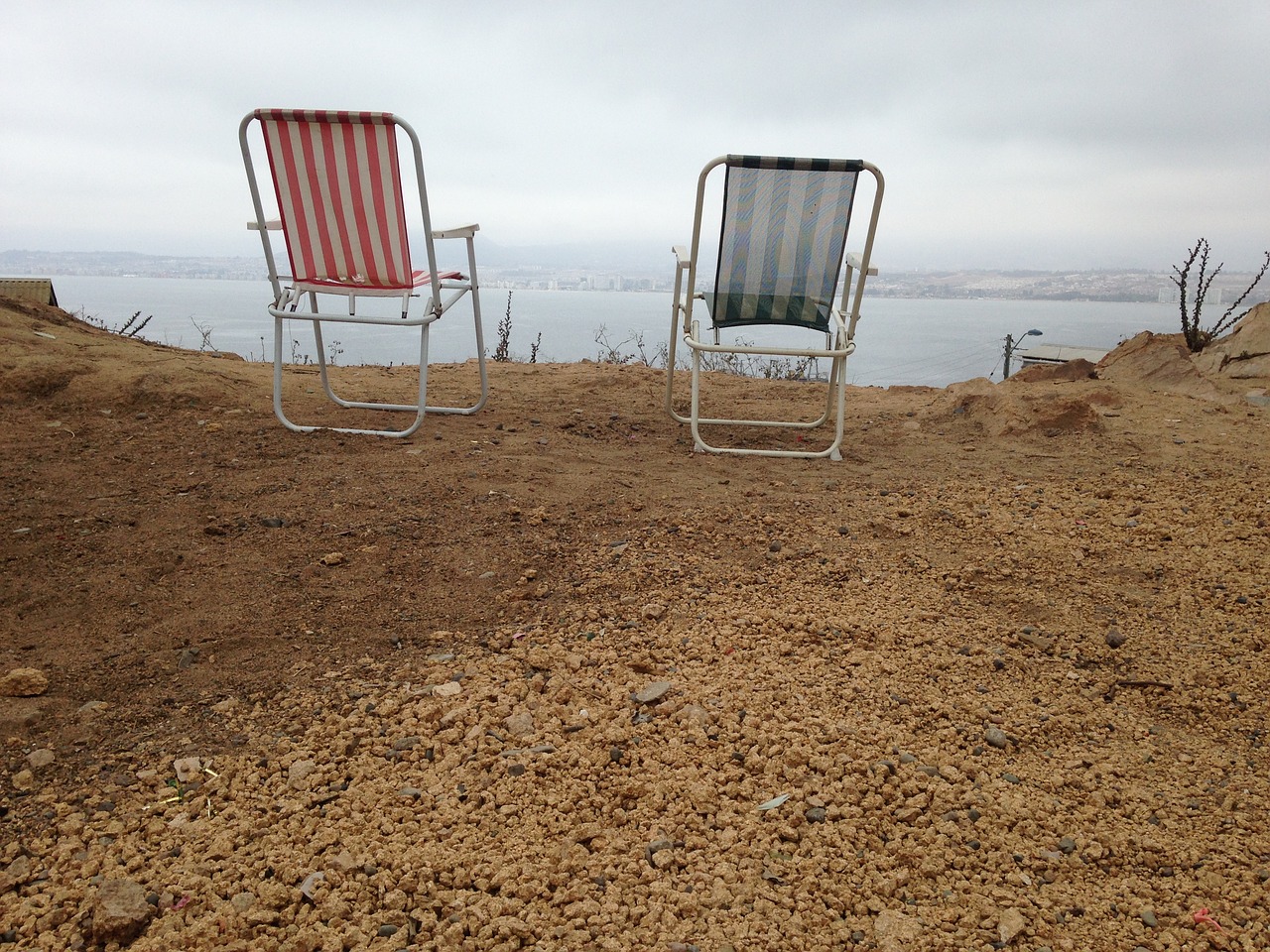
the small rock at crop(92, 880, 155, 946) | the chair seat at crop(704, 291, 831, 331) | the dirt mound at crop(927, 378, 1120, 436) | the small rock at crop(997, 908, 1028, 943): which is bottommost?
the small rock at crop(997, 908, 1028, 943)

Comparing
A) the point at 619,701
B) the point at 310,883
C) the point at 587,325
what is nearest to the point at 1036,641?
the point at 619,701

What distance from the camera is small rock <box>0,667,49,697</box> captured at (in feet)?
5.34

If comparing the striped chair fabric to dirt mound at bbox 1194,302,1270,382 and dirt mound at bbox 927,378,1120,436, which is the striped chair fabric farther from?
dirt mound at bbox 1194,302,1270,382

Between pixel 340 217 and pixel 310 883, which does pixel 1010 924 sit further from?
pixel 340 217

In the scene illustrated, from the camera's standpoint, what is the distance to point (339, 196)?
10.9ft

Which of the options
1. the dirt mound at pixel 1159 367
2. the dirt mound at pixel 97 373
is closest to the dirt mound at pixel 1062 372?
the dirt mound at pixel 1159 367

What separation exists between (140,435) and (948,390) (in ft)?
13.7

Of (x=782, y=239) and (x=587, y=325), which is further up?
(x=782, y=239)

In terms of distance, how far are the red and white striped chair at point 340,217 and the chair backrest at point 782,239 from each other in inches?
48.2

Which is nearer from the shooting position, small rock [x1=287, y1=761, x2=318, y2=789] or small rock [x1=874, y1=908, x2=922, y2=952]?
small rock [x1=874, y1=908, x2=922, y2=952]

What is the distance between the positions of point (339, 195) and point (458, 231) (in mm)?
515

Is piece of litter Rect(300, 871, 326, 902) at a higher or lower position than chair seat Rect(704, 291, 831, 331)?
lower

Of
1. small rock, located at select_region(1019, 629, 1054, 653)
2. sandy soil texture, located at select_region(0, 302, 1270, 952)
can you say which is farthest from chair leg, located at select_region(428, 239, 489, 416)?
small rock, located at select_region(1019, 629, 1054, 653)

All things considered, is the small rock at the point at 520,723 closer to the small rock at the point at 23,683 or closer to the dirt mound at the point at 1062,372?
the small rock at the point at 23,683
